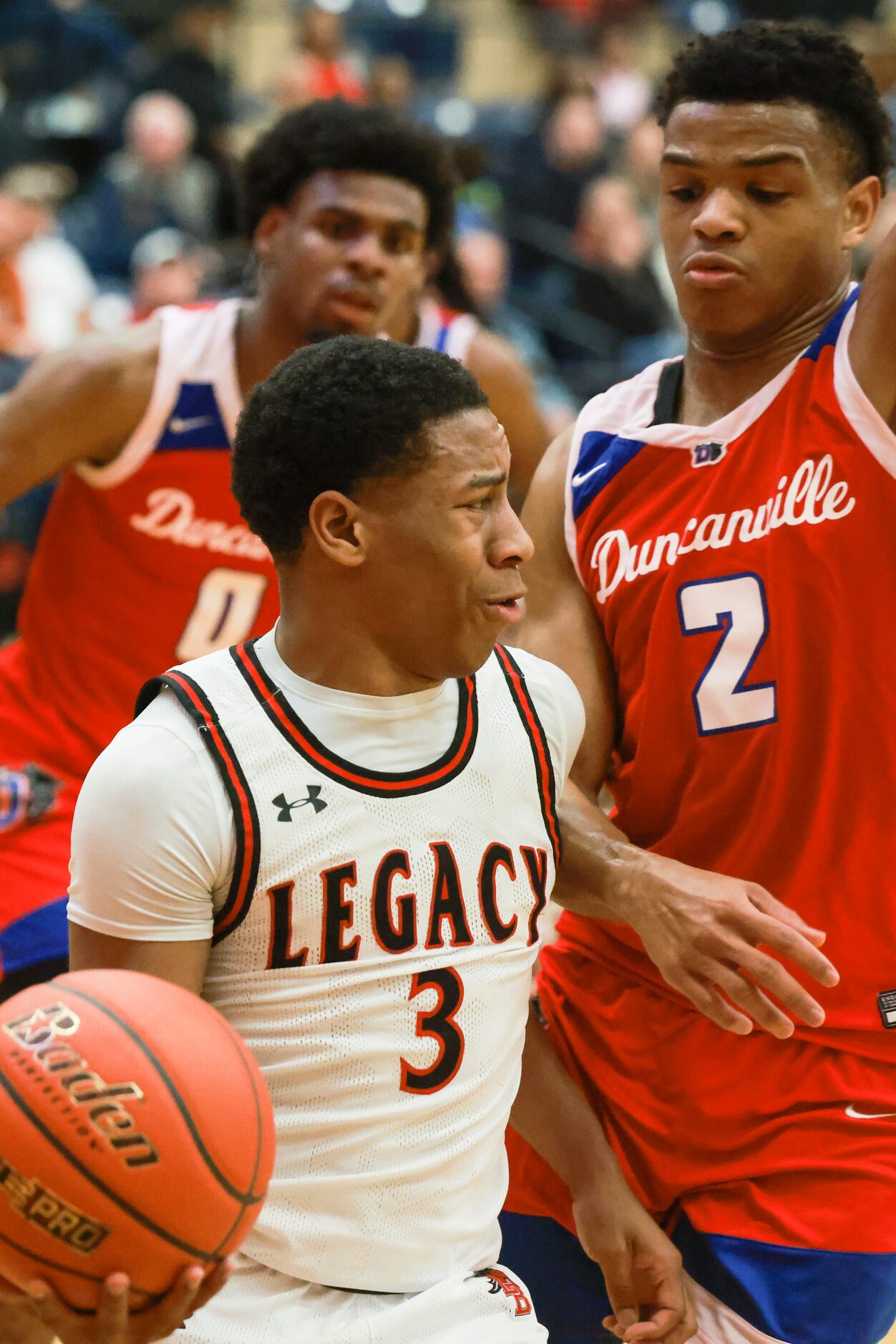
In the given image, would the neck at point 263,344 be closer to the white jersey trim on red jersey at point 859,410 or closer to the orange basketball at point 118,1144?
the white jersey trim on red jersey at point 859,410

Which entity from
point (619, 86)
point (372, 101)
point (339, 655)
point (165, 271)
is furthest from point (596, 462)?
point (619, 86)

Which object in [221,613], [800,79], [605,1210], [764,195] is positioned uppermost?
[800,79]

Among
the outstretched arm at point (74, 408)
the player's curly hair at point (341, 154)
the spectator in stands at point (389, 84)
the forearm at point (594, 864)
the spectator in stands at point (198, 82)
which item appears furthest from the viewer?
the spectator in stands at point (198, 82)

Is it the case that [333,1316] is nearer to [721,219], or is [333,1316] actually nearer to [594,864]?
[594,864]

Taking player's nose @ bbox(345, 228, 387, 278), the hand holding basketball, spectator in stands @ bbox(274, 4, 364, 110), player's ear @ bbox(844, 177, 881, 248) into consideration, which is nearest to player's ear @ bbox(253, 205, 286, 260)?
player's nose @ bbox(345, 228, 387, 278)

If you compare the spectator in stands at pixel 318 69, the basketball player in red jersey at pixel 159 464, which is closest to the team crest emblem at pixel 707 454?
the basketball player in red jersey at pixel 159 464

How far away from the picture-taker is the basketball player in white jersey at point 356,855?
6.93 feet

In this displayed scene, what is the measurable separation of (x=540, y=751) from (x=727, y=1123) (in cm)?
67

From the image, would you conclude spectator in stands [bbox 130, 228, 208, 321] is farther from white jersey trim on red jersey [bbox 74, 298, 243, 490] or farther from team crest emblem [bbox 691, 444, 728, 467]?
team crest emblem [bbox 691, 444, 728, 467]

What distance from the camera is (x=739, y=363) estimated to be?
267 cm

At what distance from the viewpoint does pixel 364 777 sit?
2229mm

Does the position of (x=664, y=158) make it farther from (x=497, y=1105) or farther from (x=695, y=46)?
(x=497, y=1105)

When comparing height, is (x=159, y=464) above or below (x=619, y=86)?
below

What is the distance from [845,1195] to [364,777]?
0.97 meters
